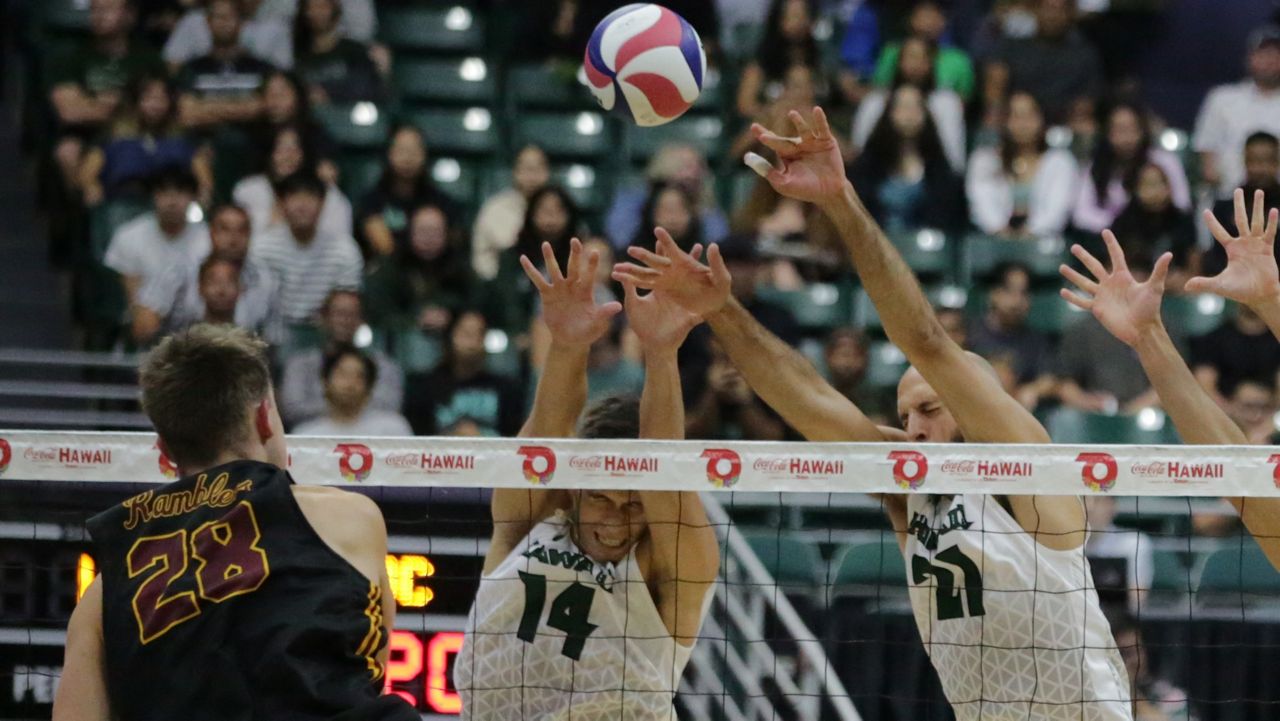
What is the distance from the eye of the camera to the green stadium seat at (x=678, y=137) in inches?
486

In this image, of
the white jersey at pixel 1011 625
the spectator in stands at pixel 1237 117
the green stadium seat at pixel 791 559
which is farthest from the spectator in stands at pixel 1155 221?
the white jersey at pixel 1011 625

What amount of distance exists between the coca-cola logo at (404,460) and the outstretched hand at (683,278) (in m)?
0.82

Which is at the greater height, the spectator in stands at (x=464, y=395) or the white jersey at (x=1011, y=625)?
the spectator in stands at (x=464, y=395)

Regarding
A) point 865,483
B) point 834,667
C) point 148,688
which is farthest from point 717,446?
point 834,667

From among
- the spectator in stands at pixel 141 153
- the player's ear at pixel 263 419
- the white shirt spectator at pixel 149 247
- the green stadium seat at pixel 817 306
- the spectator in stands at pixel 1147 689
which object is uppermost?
the spectator in stands at pixel 141 153

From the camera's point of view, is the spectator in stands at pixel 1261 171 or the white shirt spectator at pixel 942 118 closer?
the spectator in stands at pixel 1261 171

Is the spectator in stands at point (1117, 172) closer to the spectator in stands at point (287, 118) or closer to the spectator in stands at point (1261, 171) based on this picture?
the spectator in stands at point (1261, 171)

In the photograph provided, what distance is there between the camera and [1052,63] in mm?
12797

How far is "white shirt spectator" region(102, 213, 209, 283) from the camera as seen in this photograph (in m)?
10.7

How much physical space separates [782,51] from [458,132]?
2322 millimetres

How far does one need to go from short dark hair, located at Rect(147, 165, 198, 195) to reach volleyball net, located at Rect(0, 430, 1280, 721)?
301 centimetres

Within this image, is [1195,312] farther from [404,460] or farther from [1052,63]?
[404,460]

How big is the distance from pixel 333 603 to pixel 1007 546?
2.28 metres

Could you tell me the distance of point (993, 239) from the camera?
11.5 metres
